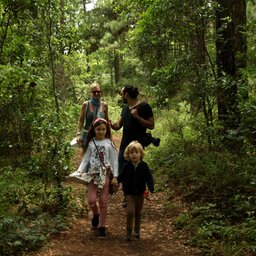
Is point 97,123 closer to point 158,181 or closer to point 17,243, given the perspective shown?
point 17,243

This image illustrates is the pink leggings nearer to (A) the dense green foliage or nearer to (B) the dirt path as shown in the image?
(B) the dirt path

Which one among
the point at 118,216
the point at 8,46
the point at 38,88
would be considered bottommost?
the point at 118,216

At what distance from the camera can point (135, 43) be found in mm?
10398

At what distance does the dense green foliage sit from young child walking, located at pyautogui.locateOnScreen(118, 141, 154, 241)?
916 millimetres

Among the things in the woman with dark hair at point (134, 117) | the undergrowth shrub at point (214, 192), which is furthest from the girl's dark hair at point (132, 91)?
the undergrowth shrub at point (214, 192)

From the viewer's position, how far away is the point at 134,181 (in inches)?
218

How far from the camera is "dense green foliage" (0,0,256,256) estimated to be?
561cm

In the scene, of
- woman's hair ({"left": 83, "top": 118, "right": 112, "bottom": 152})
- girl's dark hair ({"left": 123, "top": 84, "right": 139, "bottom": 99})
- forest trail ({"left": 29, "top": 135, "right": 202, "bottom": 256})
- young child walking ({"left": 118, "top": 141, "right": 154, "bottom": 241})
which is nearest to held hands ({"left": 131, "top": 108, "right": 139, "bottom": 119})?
girl's dark hair ({"left": 123, "top": 84, "right": 139, "bottom": 99})

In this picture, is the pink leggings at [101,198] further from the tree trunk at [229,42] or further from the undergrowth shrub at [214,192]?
the tree trunk at [229,42]

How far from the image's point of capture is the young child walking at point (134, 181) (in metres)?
5.52

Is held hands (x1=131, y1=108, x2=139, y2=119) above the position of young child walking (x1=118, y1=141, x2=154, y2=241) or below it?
above

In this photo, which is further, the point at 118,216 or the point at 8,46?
the point at 8,46

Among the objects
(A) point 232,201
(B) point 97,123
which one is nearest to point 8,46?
(B) point 97,123

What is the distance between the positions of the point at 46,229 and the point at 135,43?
6.34m
